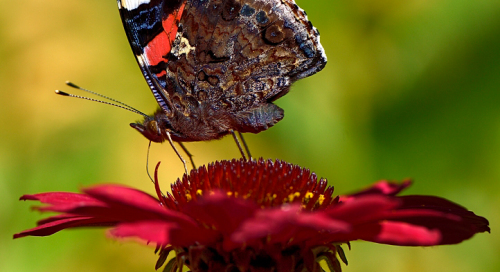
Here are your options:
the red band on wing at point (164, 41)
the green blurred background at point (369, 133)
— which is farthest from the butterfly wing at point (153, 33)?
the green blurred background at point (369, 133)

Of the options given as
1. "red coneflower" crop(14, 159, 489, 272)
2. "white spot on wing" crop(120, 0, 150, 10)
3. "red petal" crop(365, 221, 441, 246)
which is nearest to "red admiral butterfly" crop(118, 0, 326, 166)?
"white spot on wing" crop(120, 0, 150, 10)

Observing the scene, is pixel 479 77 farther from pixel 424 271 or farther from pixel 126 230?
pixel 126 230

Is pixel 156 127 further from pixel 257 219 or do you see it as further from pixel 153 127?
pixel 257 219

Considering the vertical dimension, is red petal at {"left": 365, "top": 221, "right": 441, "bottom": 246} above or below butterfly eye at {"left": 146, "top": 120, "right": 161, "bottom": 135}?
below

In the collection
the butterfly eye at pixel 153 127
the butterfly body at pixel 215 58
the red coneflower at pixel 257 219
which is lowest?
the red coneflower at pixel 257 219

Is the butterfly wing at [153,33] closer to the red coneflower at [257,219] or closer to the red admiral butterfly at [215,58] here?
the red admiral butterfly at [215,58]

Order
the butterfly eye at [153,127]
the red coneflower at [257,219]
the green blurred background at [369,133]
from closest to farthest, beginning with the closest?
1. the red coneflower at [257,219]
2. the butterfly eye at [153,127]
3. the green blurred background at [369,133]

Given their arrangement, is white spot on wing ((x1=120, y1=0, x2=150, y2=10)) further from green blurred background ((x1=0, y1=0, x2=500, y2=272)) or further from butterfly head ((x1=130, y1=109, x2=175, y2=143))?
green blurred background ((x1=0, y1=0, x2=500, y2=272))
